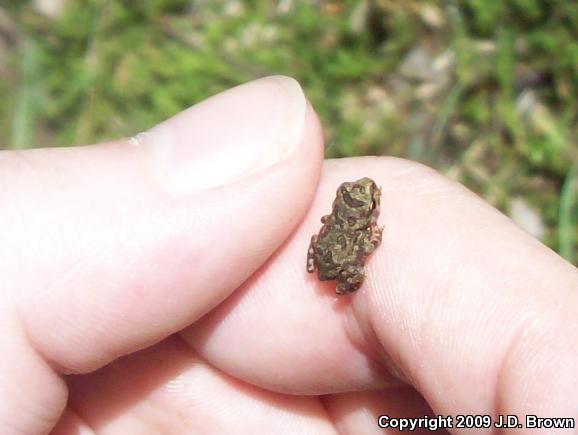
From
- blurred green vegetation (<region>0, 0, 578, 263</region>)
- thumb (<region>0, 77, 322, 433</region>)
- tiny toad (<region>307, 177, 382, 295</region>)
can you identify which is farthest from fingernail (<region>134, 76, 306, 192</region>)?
blurred green vegetation (<region>0, 0, 578, 263</region>)

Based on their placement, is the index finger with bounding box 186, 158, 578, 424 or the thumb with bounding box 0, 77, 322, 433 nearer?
the index finger with bounding box 186, 158, 578, 424

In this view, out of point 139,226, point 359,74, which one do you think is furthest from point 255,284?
point 359,74

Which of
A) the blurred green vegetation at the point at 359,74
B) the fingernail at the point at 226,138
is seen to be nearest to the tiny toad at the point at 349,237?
the fingernail at the point at 226,138

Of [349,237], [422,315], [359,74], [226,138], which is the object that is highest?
[226,138]

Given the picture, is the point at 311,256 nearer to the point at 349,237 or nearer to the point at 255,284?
the point at 349,237

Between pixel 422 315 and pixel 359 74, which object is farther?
pixel 359 74

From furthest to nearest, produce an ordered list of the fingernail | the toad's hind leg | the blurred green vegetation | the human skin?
the blurred green vegetation, the toad's hind leg, the fingernail, the human skin

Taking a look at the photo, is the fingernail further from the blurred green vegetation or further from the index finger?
the blurred green vegetation

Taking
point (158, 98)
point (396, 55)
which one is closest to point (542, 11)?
point (396, 55)
